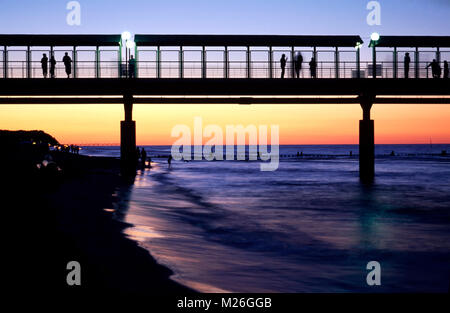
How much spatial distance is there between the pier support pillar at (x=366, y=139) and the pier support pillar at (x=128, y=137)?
52.9 feet

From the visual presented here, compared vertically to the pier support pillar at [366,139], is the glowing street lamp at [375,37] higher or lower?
higher

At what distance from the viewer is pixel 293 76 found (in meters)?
30.3

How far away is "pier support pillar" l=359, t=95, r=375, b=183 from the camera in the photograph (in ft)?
105

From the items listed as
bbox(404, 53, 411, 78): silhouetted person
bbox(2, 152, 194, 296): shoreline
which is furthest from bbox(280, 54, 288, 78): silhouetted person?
bbox(2, 152, 194, 296): shoreline

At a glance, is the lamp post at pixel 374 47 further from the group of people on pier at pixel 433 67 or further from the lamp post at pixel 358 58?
the group of people on pier at pixel 433 67

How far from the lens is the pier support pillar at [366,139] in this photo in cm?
3212

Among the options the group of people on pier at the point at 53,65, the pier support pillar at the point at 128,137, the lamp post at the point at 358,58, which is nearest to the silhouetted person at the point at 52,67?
the group of people on pier at the point at 53,65

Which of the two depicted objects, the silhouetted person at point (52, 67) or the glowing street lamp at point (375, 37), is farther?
the glowing street lamp at point (375, 37)

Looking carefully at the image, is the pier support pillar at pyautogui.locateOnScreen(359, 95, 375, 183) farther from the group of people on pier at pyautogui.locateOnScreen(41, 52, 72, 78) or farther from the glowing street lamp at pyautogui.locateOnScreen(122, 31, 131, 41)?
the group of people on pier at pyautogui.locateOnScreen(41, 52, 72, 78)

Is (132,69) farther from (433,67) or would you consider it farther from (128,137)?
(433,67)

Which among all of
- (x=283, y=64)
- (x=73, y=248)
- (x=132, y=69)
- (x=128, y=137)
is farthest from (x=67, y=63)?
(x=73, y=248)
